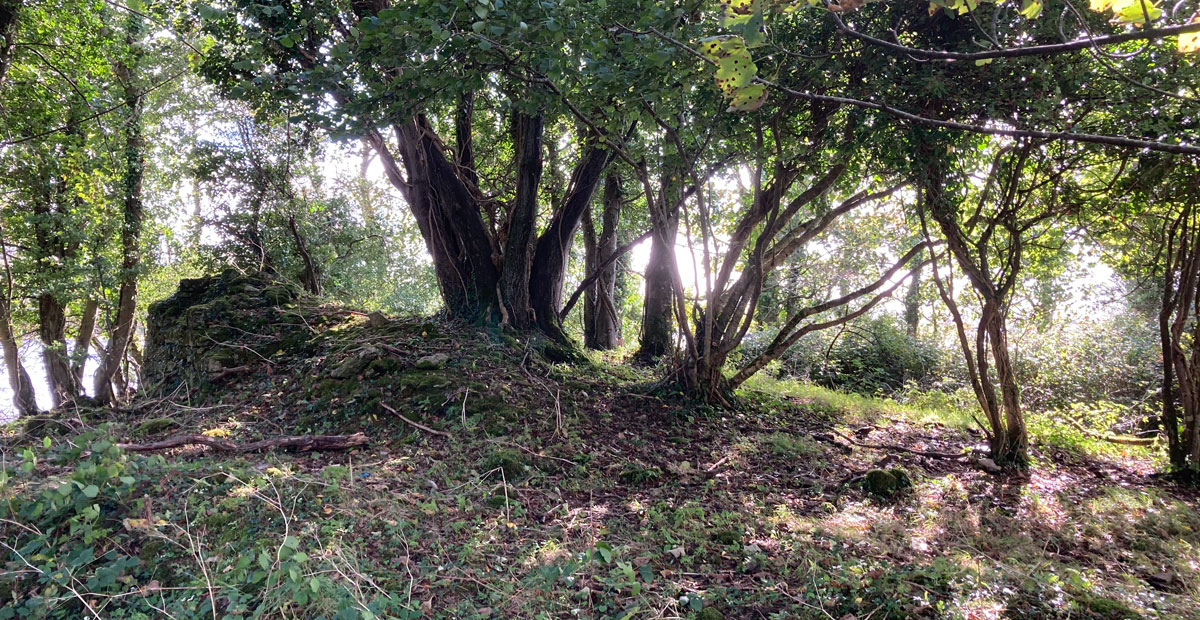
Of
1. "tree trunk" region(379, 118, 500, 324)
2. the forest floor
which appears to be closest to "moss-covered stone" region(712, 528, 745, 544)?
the forest floor

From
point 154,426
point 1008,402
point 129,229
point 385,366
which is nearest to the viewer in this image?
point 154,426

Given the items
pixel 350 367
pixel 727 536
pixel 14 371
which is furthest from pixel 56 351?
pixel 727 536

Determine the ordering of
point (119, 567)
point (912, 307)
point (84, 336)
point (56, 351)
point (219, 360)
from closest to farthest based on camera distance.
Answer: point (119, 567) → point (219, 360) → point (56, 351) → point (84, 336) → point (912, 307)

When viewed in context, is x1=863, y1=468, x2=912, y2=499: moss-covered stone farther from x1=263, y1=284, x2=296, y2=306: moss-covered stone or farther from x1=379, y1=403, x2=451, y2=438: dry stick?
x1=263, y1=284, x2=296, y2=306: moss-covered stone

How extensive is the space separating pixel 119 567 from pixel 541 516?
6.54 feet

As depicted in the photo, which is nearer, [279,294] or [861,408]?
[861,408]

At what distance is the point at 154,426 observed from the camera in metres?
4.65

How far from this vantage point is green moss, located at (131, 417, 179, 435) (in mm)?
4543

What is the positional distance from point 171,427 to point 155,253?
7893 mm

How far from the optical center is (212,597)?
89.4 inches

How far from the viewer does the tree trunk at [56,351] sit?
967 cm

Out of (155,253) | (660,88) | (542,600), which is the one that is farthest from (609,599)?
(155,253)

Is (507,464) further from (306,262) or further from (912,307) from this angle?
(912,307)

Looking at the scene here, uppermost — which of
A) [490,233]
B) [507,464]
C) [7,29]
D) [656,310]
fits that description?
[7,29]
